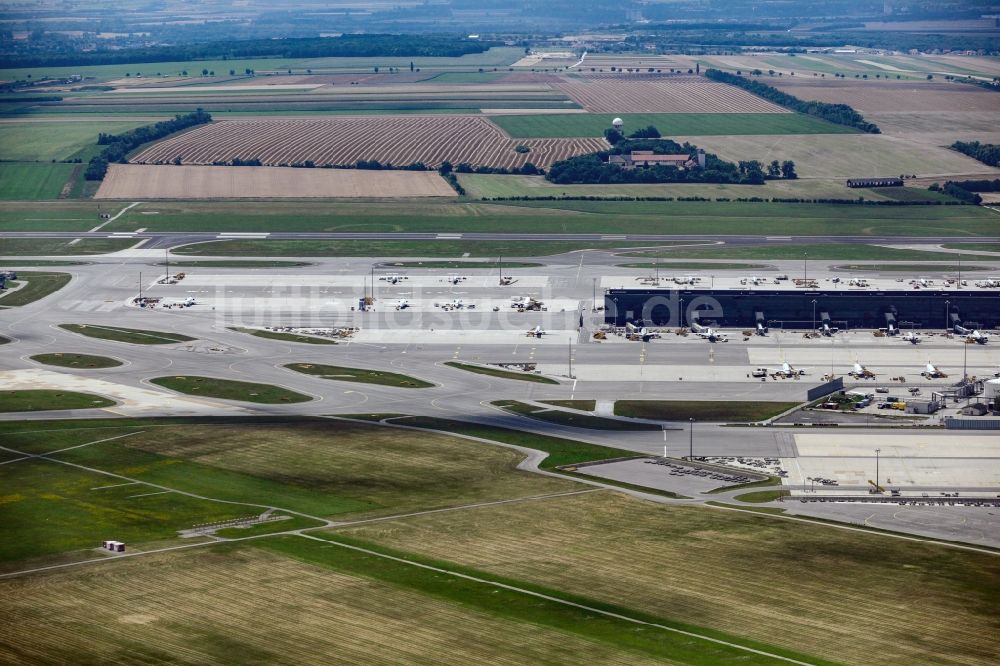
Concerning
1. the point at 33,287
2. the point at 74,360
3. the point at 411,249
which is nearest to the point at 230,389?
the point at 74,360

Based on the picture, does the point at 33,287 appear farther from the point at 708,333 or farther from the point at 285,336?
the point at 708,333

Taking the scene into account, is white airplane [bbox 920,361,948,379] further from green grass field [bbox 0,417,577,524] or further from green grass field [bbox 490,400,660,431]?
green grass field [bbox 0,417,577,524]

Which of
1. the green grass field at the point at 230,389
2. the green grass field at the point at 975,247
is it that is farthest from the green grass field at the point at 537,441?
the green grass field at the point at 975,247

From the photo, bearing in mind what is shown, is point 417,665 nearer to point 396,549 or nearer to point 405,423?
point 396,549

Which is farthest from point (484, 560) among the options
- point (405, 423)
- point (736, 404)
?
point (736, 404)

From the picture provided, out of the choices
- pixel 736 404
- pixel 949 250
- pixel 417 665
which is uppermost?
pixel 949 250

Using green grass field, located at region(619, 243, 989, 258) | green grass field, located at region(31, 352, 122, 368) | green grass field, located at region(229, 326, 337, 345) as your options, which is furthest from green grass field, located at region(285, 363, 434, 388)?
green grass field, located at region(619, 243, 989, 258)

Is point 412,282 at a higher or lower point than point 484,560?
higher
